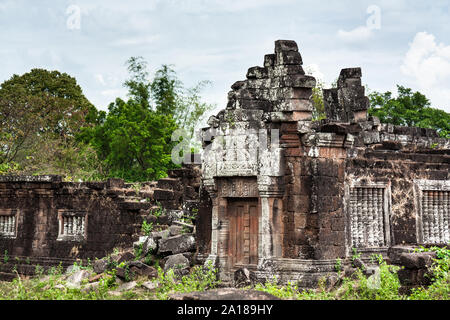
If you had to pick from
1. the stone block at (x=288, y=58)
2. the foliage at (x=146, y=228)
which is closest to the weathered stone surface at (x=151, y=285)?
the foliage at (x=146, y=228)

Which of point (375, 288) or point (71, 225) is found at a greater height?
point (71, 225)

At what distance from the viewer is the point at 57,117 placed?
28000mm

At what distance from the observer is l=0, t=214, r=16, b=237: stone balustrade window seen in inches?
585

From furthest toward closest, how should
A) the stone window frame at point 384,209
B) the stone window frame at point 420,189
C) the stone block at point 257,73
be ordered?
1. the stone window frame at point 420,189
2. the stone window frame at point 384,209
3. the stone block at point 257,73

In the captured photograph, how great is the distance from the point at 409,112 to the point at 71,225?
20.1 meters

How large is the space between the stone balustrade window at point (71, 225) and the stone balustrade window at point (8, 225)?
172 centimetres

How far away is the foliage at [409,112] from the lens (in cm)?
2741

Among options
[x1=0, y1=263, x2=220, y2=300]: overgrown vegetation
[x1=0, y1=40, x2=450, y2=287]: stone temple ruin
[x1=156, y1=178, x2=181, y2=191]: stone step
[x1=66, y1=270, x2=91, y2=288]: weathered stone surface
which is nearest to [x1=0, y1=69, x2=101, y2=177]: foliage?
[x1=156, y1=178, x2=181, y2=191]: stone step

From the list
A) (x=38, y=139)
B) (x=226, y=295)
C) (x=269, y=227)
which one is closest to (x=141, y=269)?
(x=269, y=227)

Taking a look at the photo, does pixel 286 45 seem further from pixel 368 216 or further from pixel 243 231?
pixel 368 216

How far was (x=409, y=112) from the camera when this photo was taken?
27.9 metres

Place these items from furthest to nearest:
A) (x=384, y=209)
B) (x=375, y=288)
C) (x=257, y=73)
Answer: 1. (x=384, y=209)
2. (x=257, y=73)
3. (x=375, y=288)

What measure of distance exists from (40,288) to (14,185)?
6109 millimetres

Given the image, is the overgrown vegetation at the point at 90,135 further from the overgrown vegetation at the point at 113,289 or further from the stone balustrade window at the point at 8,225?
the overgrown vegetation at the point at 113,289
